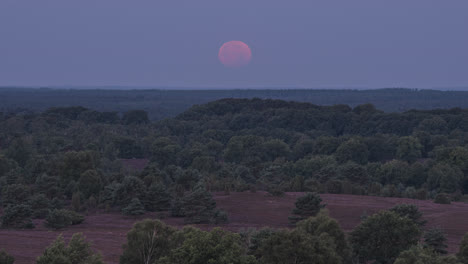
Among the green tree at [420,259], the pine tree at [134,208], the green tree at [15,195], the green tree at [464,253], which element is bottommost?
the pine tree at [134,208]

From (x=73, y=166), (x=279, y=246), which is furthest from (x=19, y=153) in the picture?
(x=279, y=246)

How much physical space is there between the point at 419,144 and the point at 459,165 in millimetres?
14924

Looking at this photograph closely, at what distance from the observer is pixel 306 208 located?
35812mm

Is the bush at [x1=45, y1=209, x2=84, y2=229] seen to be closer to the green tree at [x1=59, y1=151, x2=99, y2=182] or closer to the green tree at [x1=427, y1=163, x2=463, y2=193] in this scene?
the green tree at [x1=59, y1=151, x2=99, y2=182]

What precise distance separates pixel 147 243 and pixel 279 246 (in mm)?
6006

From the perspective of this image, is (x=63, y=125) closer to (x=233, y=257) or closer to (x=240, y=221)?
(x=240, y=221)

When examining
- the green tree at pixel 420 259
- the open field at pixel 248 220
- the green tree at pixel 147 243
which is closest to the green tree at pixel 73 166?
the open field at pixel 248 220

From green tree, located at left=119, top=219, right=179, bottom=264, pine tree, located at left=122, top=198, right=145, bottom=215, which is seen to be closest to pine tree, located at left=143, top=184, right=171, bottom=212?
pine tree, located at left=122, top=198, right=145, bottom=215

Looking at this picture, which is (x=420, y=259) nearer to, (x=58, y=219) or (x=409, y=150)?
(x=58, y=219)

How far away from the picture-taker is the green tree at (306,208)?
117 feet

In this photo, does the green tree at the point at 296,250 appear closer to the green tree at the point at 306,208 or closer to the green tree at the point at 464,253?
the green tree at the point at 464,253

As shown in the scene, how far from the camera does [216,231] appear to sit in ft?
63.1

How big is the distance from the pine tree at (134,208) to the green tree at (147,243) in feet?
60.1

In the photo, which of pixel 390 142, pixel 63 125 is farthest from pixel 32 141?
pixel 390 142
